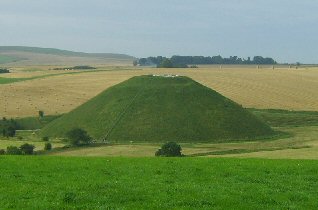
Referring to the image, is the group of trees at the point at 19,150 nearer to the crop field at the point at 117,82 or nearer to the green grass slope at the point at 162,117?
the green grass slope at the point at 162,117

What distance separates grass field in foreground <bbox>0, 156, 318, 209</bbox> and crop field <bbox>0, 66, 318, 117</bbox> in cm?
7516

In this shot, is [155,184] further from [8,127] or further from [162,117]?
[162,117]

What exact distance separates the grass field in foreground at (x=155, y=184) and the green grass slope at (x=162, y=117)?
53713 millimetres

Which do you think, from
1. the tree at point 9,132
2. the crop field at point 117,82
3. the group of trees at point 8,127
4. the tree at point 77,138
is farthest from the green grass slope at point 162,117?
the crop field at point 117,82

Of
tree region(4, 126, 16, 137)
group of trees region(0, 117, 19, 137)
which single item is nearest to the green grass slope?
group of trees region(0, 117, 19, 137)

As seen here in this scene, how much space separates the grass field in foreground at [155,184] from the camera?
1602cm

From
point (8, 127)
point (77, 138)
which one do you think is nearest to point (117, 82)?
point (8, 127)

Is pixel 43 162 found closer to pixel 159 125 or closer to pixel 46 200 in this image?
pixel 46 200

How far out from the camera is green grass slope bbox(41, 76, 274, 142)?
80688 mm

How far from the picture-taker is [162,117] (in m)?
86.8

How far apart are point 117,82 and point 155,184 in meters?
108

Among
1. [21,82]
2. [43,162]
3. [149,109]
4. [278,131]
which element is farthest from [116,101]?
[43,162]

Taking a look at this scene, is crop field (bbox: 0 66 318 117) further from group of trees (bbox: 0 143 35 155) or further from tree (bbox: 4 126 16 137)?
group of trees (bbox: 0 143 35 155)

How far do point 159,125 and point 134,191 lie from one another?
217 feet
